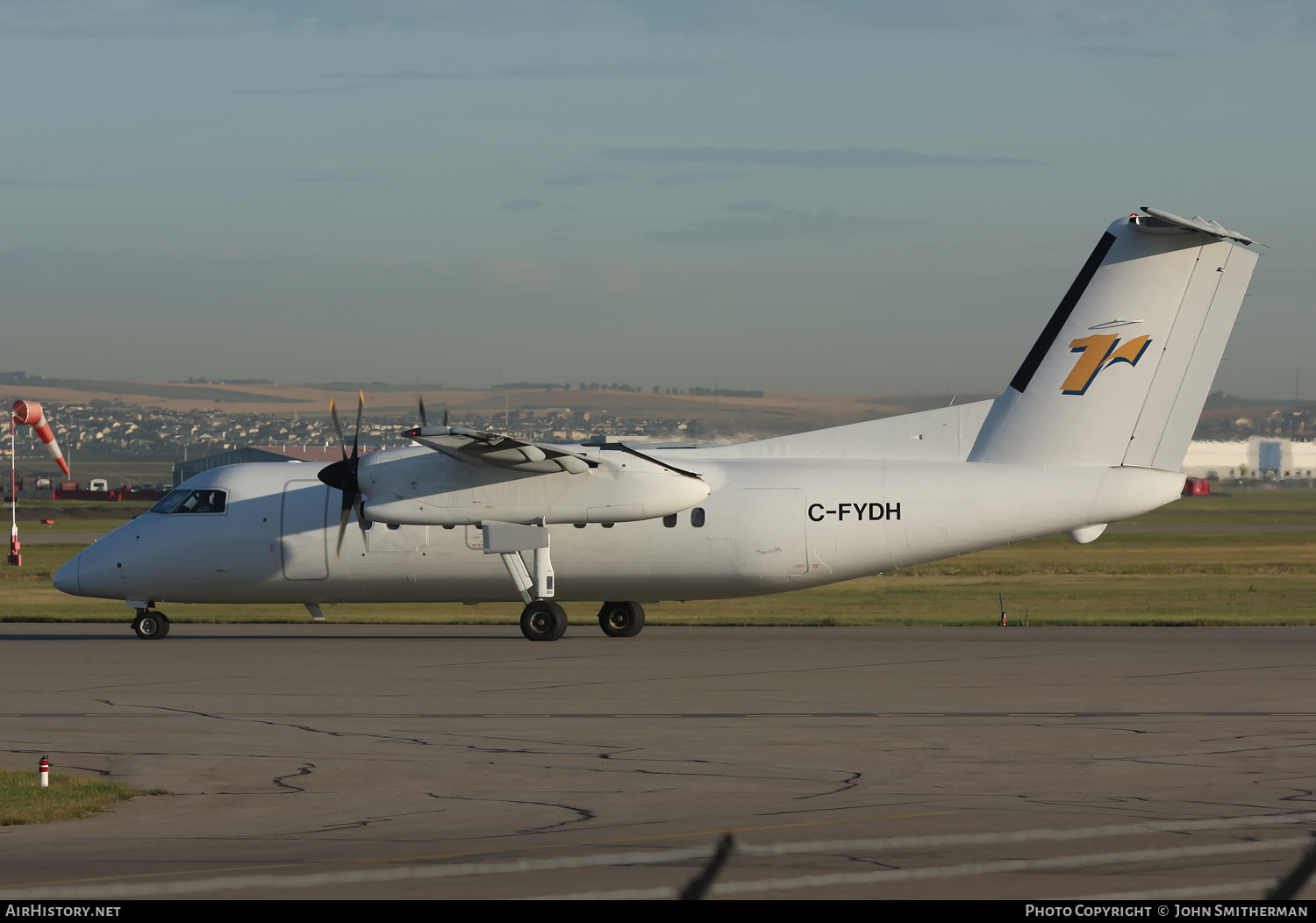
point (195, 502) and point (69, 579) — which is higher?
point (195, 502)

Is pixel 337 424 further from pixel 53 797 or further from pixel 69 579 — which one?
pixel 53 797

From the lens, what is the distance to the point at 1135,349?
977 inches

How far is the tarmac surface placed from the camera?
890 cm

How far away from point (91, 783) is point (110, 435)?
113860 mm

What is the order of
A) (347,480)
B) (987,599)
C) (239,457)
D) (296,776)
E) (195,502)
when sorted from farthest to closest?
(239,457) < (987,599) < (195,502) < (347,480) < (296,776)

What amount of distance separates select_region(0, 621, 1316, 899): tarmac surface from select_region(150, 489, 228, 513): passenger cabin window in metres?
3.69

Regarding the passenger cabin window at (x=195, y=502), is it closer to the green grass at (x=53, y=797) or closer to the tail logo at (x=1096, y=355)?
the green grass at (x=53, y=797)

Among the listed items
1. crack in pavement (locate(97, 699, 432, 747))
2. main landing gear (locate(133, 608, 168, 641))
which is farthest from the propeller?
crack in pavement (locate(97, 699, 432, 747))

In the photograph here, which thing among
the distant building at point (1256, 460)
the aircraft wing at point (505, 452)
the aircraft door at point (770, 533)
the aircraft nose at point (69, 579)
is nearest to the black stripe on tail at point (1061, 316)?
the aircraft door at point (770, 533)

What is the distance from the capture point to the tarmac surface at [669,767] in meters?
8.90

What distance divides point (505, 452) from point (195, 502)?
682cm

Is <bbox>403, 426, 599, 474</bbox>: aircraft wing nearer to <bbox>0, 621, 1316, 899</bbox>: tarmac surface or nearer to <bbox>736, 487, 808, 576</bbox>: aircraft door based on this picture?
<bbox>736, 487, 808, 576</bbox>: aircraft door

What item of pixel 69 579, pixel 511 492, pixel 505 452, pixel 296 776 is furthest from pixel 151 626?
pixel 296 776
